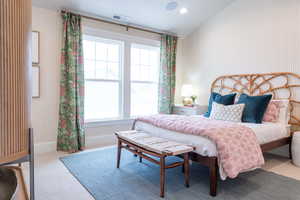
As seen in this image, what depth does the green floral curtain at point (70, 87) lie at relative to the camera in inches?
136

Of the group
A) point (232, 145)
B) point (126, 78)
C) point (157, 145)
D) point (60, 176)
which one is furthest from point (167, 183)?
point (126, 78)

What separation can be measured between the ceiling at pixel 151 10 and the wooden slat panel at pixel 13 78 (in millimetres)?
3359

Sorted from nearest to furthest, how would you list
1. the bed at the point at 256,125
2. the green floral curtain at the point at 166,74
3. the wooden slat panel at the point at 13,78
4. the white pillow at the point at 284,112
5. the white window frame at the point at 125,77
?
the wooden slat panel at the point at 13,78 < the bed at the point at 256,125 < the white pillow at the point at 284,112 < the white window frame at the point at 125,77 < the green floral curtain at the point at 166,74

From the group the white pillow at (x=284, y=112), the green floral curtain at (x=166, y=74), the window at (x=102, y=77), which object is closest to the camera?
the white pillow at (x=284, y=112)

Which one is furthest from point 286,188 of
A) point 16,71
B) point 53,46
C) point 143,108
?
point 53,46

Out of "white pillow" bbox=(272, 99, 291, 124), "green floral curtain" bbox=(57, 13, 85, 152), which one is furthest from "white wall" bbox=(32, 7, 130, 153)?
"white pillow" bbox=(272, 99, 291, 124)

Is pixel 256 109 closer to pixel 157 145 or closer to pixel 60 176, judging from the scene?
pixel 157 145

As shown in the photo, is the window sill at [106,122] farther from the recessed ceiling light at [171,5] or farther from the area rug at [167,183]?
the recessed ceiling light at [171,5]

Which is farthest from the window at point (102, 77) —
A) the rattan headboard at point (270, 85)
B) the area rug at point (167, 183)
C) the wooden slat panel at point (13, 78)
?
the wooden slat panel at point (13, 78)

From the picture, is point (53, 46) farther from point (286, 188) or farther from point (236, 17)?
point (286, 188)

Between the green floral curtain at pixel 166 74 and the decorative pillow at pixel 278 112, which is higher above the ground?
the green floral curtain at pixel 166 74

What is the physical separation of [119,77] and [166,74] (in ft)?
3.85

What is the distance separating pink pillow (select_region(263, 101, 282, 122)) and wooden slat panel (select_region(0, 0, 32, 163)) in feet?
11.6

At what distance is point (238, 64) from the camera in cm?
403
